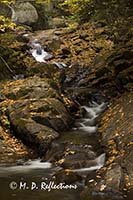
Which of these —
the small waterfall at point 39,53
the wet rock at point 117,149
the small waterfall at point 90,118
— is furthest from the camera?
the small waterfall at point 39,53

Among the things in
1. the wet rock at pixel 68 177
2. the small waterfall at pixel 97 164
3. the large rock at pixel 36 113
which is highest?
the large rock at pixel 36 113

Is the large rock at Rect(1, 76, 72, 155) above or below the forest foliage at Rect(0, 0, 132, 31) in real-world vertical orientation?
below

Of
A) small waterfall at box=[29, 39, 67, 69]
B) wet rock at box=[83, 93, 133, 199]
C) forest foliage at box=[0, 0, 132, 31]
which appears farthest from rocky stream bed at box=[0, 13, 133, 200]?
forest foliage at box=[0, 0, 132, 31]

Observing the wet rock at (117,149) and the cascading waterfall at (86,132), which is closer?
the wet rock at (117,149)

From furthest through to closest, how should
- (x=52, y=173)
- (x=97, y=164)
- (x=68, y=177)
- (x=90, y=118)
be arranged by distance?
(x=90, y=118)
(x=97, y=164)
(x=52, y=173)
(x=68, y=177)

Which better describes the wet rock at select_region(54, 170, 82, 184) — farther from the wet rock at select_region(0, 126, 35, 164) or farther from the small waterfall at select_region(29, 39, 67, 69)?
the small waterfall at select_region(29, 39, 67, 69)

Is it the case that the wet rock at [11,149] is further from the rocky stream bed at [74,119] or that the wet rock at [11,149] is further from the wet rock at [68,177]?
the wet rock at [68,177]

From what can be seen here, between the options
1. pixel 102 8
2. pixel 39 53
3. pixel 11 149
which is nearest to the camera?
pixel 11 149

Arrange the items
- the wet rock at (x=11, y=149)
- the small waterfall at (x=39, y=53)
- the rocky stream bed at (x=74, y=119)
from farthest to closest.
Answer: the small waterfall at (x=39, y=53) → the wet rock at (x=11, y=149) → the rocky stream bed at (x=74, y=119)

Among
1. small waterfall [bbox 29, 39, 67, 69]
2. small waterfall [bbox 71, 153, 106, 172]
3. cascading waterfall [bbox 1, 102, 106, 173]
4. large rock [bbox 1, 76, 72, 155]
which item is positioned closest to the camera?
small waterfall [bbox 71, 153, 106, 172]

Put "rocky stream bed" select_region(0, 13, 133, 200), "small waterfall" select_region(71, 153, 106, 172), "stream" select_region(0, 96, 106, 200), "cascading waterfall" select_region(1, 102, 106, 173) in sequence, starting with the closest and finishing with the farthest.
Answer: "stream" select_region(0, 96, 106, 200)
"rocky stream bed" select_region(0, 13, 133, 200)
"small waterfall" select_region(71, 153, 106, 172)
"cascading waterfall" select_region(1, 102, 106, 173)

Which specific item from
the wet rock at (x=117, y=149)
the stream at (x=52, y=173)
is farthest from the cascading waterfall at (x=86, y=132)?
the wet rock at (x=117, y=149)

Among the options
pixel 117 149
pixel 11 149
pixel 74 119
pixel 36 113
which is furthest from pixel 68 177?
pixel 74 119

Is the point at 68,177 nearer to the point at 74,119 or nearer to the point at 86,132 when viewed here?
the point at 86,132
